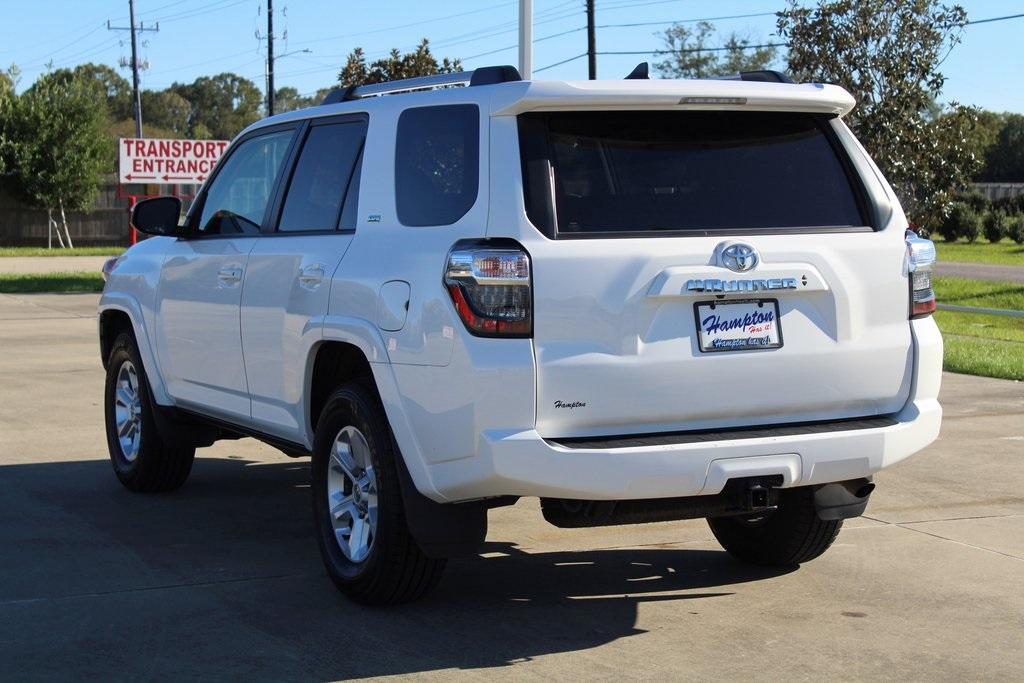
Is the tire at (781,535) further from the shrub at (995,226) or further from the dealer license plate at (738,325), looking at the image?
the shrub at (995,226)

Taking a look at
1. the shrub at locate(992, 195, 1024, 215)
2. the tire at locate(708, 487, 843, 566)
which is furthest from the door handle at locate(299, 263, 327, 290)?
the shrub at locate(992, 195, 1024, 215)

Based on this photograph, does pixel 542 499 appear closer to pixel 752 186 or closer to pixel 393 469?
pixel 393 469

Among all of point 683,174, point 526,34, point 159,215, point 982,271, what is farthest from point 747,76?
point 982,271

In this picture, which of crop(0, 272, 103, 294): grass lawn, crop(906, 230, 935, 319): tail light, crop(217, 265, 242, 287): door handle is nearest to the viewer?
crop(906, 230, 935, 319): tail light

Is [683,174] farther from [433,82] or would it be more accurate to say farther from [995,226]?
[995,226]

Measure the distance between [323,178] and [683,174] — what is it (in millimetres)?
1768

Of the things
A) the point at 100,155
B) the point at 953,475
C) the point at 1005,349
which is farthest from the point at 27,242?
the point at 953,475

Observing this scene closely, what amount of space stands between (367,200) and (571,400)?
4.65ft

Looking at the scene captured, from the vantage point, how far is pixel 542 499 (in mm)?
5254

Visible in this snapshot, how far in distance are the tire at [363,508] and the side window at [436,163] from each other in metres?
0.75

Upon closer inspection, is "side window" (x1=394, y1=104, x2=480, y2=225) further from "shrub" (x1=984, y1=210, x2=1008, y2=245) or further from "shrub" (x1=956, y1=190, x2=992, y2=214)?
"shrub" (x1=956, y1=190, x2=992, y2=214)

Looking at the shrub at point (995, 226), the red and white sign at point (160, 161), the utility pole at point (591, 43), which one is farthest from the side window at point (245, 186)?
the shrub at point (995, 226)

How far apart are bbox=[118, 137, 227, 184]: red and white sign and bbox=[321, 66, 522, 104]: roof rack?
1044 inches

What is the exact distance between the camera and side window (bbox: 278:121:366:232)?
19.9 feet
